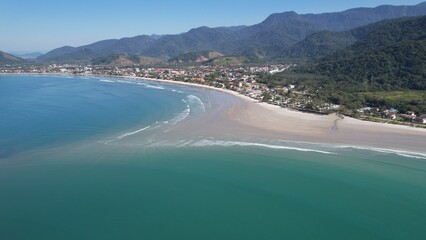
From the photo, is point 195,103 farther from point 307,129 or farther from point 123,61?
point 123,61

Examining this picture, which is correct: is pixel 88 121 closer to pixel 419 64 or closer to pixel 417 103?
pixel 417 103

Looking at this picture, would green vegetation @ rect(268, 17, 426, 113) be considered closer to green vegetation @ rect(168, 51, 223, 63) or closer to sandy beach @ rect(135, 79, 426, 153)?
sandy beach @ rect(135, 79, 426, 153)

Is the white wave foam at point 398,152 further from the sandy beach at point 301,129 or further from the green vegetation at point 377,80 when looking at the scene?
the green vegetation at point 377,80

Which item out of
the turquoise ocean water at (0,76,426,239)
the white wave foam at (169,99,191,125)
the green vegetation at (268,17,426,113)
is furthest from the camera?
the green vegetation at (268,17,426,113)

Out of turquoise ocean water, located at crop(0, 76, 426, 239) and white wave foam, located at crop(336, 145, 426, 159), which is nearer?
turquoise ocean water, located at crop(0, 76, 426, 239)

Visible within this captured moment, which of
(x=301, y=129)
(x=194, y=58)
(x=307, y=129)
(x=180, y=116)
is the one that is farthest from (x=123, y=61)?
(x=307, y=129)

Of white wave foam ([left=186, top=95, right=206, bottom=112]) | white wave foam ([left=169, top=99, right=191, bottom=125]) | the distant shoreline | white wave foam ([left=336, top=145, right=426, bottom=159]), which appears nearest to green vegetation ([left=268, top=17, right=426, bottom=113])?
the distant shoreline

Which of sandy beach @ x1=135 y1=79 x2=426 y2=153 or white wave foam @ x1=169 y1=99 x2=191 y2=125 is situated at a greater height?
sandy beach @ x1=135 y1=79 x2=426 y2=153

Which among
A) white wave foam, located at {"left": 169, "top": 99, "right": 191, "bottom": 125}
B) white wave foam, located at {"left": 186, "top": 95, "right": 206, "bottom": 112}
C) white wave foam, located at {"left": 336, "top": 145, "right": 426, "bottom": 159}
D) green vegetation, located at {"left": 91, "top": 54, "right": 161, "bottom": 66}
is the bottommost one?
white wave foam, located at {"left": 169, "top": 99, "right": 191, "bottom": 125}
